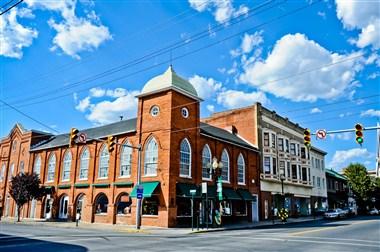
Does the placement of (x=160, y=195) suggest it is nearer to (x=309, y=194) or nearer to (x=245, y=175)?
(x=245, y=175)

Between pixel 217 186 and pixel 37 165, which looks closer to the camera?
pixel 217 186

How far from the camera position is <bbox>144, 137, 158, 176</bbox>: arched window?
29.5 metres

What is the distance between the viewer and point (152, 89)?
3116 centimetres

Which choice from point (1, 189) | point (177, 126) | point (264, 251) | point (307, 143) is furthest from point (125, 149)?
point (1, 189)

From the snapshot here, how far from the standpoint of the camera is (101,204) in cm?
3306

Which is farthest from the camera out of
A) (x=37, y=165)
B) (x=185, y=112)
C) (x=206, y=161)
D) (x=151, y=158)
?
(x=37, y=165)

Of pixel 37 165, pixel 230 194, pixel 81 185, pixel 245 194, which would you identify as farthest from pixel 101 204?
pixel 245 194

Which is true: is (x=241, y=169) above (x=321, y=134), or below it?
below

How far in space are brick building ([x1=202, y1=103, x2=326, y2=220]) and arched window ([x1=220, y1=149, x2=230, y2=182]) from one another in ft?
21.6

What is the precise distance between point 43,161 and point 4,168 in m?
10.5

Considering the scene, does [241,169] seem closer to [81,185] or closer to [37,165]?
[81,185]

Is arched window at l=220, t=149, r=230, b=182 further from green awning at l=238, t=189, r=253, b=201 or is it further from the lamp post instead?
the lamp post

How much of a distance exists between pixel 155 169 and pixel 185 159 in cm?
285

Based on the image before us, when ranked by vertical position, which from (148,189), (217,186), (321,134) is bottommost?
(148,189)
